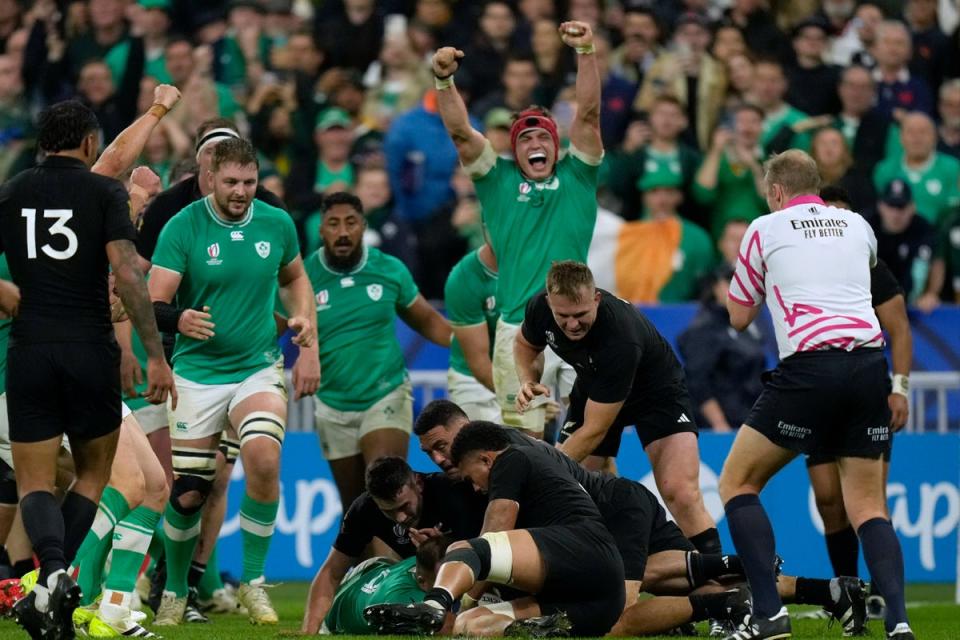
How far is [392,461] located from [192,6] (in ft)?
40.2

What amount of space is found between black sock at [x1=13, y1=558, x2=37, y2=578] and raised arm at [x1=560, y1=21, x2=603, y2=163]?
14.4 ft

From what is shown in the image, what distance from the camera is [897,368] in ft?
37.7

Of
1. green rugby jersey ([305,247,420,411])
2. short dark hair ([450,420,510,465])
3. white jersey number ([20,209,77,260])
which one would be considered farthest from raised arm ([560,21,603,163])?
white jersey number ([20,209,77,260])

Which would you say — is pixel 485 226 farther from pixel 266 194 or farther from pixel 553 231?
pixel 266 194

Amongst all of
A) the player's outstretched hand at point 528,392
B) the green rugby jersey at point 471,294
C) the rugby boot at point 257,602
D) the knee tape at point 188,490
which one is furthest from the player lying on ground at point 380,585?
the green rugby jersey at point 471,294

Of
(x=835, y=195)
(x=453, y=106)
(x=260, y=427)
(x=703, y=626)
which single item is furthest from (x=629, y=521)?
(x=453, y=106)

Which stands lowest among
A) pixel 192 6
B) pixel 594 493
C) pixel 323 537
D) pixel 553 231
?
pixel 323 537

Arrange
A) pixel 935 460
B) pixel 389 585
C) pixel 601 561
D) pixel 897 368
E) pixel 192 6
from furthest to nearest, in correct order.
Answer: pixel 192 6 → pixel 935 460 → pixel 897 368 → pixel 389 585 → pixel 601 561

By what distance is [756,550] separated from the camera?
880cm

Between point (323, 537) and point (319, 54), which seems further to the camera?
point (319, 54)

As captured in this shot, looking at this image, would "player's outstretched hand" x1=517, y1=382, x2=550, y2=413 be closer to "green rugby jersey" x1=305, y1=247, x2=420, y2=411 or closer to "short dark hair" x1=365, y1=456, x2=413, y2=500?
"short dark hair" x1=365, y1=456, x2=413, y2=500

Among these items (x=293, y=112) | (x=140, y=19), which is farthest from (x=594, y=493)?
(x=140, y=19)

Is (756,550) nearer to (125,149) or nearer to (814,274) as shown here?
(814,274)

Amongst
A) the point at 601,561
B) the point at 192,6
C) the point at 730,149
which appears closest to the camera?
the point at 601,561
